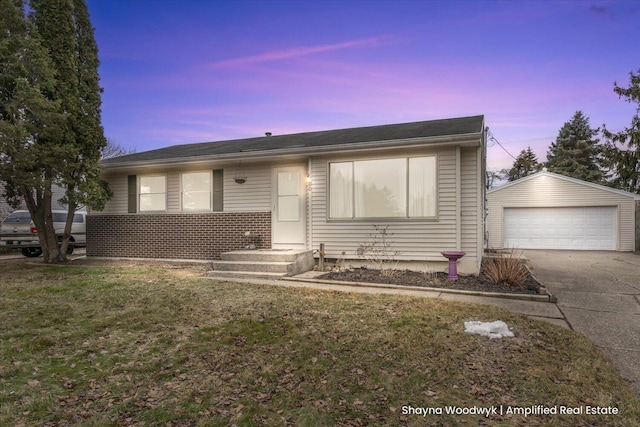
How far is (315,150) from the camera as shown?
27.8 ft

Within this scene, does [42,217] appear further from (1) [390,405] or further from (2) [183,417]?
(1) [390,405]

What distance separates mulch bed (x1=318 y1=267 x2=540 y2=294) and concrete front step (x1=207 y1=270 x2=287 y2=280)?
0.95 metres

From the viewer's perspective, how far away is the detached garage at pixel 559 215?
15094 millimetres

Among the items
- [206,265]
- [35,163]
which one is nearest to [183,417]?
[206,265]

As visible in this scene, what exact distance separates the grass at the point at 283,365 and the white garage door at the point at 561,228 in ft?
44.6

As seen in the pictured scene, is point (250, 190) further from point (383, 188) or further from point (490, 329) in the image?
point (490, 329)

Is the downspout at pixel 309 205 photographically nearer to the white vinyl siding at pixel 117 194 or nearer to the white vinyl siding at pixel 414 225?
the white vinyl siding at pixel 414 225

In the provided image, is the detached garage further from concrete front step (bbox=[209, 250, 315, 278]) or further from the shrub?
concrete front step (bbox=[209, 250, 315, 278])

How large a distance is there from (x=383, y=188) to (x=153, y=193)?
22.8ft

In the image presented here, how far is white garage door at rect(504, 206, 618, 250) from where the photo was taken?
15.3m

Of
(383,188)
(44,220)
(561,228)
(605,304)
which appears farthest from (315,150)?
(561,228)

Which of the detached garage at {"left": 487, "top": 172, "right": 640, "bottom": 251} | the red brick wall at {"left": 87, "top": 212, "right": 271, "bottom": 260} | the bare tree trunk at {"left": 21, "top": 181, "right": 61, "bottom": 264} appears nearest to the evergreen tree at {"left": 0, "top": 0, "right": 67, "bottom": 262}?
the bare tree trunk at {"left": 21, "top": 181, "right": 61, "bottom": 264}

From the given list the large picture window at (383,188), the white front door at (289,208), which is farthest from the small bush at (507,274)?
the white front door at (289,208)

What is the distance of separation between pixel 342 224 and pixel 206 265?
3909 mm
